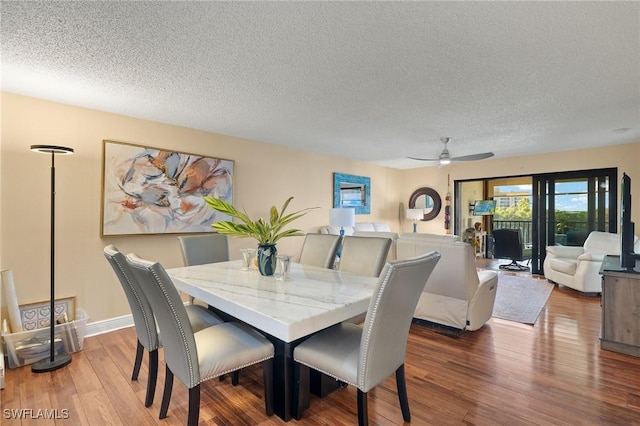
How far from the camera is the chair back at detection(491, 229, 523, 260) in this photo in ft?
20.7

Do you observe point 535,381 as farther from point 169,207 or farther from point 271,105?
point 169,207

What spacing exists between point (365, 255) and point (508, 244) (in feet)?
17.0

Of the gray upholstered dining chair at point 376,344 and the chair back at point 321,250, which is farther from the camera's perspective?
the chair back at point 321,250

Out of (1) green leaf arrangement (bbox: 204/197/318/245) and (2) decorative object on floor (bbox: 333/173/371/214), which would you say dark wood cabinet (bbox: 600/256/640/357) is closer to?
(1) green leaf arrangement (bbox: 204/197/318/245)

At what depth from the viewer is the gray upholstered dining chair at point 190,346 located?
4.95ft

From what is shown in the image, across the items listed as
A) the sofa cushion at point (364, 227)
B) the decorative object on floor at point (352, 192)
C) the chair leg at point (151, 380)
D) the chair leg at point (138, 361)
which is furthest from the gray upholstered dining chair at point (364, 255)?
the sofa cushion at point (364, 227)

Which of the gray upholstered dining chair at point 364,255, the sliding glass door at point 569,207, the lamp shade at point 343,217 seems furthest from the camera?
the sliding glass door at point 569,207

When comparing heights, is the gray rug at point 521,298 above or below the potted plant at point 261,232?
below

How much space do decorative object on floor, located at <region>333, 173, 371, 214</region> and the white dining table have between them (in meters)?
3.60

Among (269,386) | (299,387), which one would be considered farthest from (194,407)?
(299,387)

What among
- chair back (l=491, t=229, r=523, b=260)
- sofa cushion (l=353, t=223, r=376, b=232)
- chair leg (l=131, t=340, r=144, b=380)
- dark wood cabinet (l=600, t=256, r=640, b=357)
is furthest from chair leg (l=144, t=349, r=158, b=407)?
chair back (l=491, t=229, r=523, b=260)

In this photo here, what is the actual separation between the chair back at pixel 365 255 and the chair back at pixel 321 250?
19 cm

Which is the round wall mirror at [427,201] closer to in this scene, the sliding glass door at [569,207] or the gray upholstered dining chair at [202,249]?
the sliding glass door at [569,207]

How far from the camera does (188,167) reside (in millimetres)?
3799
